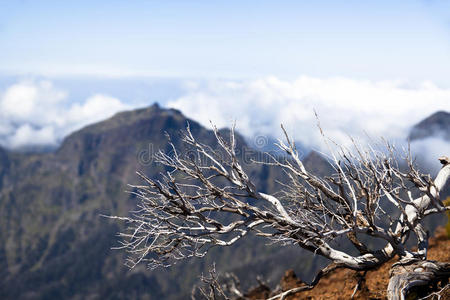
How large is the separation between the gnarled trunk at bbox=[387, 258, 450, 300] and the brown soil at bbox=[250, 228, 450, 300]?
467mm

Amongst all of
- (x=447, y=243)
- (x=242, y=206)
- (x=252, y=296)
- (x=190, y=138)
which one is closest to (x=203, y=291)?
(x=242, y=206)

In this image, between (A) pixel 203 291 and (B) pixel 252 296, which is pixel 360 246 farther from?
(B) pixel 252 296

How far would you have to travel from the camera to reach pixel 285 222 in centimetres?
1076

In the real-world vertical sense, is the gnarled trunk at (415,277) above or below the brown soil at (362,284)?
above

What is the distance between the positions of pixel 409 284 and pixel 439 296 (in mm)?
714

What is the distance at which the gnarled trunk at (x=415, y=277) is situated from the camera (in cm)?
1023

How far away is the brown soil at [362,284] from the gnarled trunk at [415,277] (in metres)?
0.47

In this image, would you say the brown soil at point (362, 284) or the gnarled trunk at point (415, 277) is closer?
the gnarled trunk at point (415, 277)

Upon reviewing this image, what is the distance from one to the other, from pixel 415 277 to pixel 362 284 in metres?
3.78

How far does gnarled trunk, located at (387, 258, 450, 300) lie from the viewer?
33.6 ft

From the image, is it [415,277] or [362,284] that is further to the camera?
[362,284]

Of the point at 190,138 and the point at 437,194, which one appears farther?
A: the point at 190,138

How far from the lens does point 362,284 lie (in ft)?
45.7

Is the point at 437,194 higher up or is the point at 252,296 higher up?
the point at 437,194
